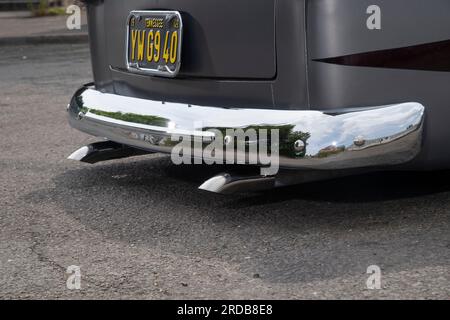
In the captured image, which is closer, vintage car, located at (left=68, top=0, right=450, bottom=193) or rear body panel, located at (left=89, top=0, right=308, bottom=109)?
vintage car, located at (left=68, top=0, right=450, bottom=193)

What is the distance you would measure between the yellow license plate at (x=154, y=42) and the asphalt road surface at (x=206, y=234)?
64 cm

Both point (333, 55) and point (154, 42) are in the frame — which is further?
point (154, 42)

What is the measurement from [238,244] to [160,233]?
1.19ft

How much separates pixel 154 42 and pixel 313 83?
2.78 feet

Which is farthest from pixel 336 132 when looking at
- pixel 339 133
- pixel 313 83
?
pixel 313 83

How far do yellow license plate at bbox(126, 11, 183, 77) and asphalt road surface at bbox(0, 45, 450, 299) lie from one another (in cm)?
64

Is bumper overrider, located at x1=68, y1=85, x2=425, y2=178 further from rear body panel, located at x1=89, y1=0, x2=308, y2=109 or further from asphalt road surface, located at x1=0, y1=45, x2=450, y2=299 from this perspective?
asphalt road surface, located at x1=0, y1=45, x2=450, y2=299

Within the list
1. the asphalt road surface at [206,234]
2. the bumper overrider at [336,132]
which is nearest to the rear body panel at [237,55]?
the bumper overrider at [336,132]

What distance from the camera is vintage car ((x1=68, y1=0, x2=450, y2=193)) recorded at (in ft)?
10.9

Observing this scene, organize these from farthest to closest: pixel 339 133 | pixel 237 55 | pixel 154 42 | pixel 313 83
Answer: pixel 154 42, pixel 237 55, pixel 313 83, pixel 339 133

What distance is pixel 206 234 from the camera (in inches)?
145

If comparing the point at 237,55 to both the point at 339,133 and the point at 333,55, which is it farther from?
the point at 339,133

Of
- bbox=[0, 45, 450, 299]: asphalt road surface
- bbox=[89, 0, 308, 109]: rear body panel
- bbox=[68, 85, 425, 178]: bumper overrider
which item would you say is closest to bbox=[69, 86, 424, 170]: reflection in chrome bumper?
bbox=[68, 85, 425, 178]: bumper overrider

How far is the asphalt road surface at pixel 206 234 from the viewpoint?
310cm
